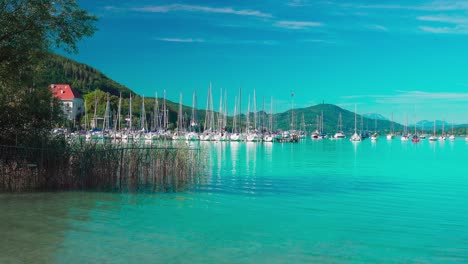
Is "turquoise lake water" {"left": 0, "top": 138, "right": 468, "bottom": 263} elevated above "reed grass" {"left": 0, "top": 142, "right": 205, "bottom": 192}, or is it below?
below

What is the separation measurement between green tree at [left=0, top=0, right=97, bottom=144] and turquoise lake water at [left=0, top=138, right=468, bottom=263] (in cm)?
491

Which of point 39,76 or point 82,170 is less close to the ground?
point 39,76

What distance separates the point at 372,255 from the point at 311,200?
1044 centimetres

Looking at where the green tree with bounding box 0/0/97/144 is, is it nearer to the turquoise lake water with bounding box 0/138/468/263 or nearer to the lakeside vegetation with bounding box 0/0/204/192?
the lakeside vegetation with bounding box 0/0/204/192

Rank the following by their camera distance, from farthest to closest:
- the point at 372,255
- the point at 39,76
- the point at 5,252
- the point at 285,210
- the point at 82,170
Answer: the point at 39,76 → the point at 82,170 → the point at 285,210 → the point at 372,255 → the point at 5,252

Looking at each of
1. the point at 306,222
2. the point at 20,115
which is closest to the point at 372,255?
the point at 306,222

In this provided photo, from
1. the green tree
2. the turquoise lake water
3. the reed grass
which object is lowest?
the turquoise lake water

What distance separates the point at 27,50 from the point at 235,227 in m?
13.1

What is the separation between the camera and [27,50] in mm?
21438

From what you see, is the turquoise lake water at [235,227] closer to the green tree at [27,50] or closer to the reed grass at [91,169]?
the reed grass at [91,169]

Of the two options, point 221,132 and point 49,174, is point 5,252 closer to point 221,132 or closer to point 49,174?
point 49,174

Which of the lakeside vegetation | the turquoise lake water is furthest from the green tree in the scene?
the turquoise lake water

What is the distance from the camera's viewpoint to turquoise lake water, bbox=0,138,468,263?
13.4 metres

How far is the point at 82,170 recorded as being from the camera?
24.7 m
